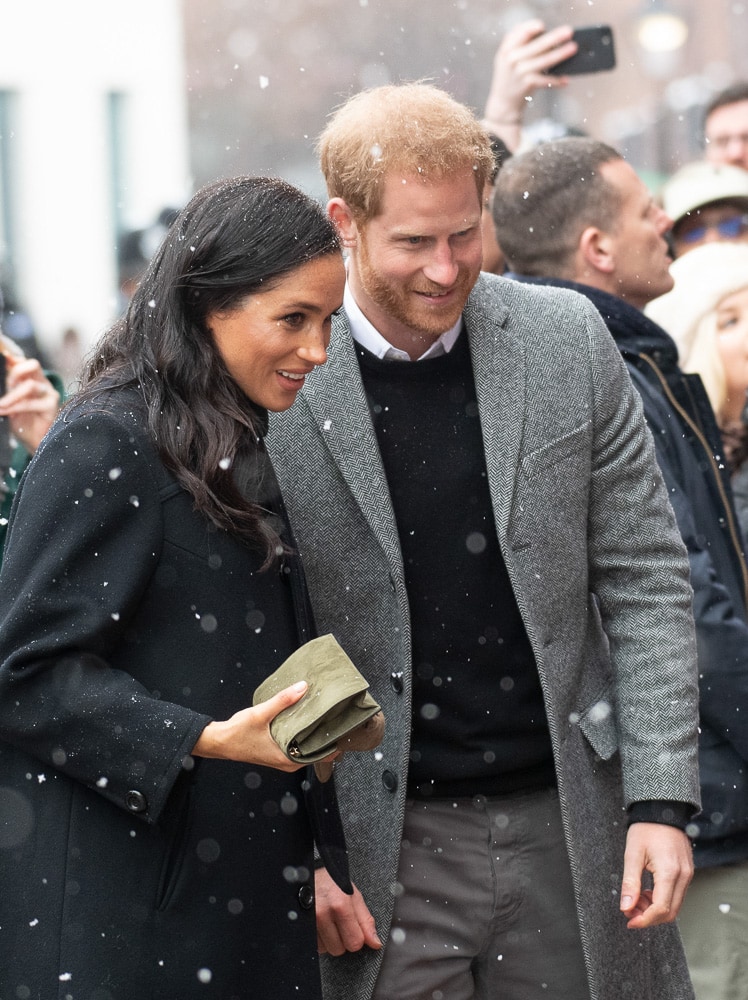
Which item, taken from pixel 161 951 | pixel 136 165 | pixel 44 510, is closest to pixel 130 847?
pixel 161 951

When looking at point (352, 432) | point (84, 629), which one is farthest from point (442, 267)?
point (84, 629)

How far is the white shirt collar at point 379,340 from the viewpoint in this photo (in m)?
3.22

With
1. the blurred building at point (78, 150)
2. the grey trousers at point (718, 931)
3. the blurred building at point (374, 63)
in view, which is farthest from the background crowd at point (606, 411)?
the blurred building at point (374, 63)

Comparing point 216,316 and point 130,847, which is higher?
point 216,316

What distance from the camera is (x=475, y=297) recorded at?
3.32 metres

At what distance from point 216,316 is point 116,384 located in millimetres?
203

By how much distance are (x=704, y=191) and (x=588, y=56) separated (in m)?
0.69

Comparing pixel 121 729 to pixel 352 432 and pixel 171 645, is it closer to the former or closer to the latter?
pixel 171 645

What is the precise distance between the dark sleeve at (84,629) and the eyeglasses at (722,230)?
3.99m

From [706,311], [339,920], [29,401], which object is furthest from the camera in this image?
[706,311]

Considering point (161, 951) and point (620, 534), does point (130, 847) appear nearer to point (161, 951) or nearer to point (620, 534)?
point (161, 951)

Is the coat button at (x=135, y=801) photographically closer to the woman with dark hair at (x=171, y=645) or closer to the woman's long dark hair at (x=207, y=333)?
the woman with dark hair at (x=171, y=645)

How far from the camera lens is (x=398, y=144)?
314 cm

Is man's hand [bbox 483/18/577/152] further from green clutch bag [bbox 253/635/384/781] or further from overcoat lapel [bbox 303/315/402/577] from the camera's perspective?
green clutch bag [bbox 253/635/384/781]
